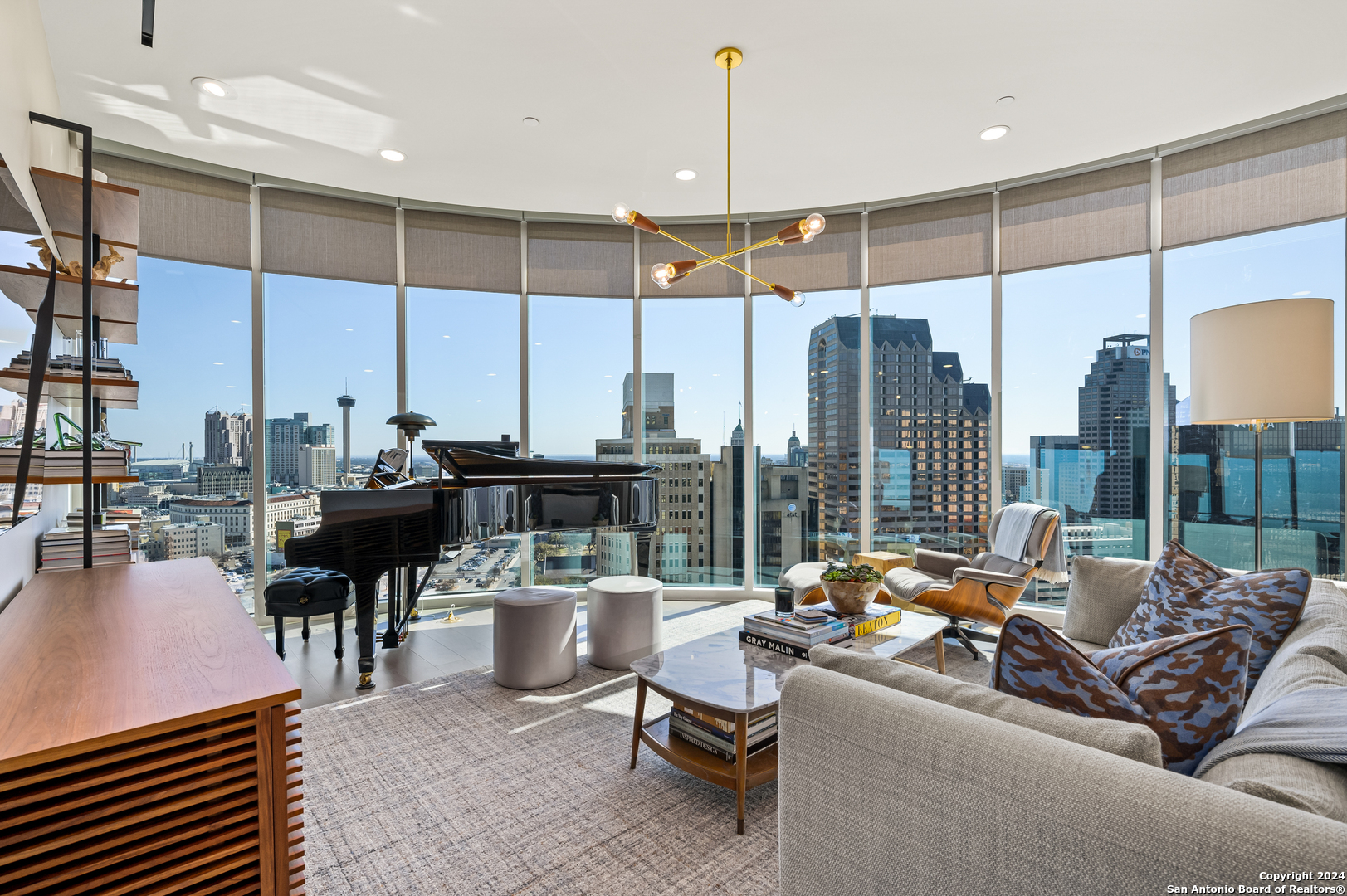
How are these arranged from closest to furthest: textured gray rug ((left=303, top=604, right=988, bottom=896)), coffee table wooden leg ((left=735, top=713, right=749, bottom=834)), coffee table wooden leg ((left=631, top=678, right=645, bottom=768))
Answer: textured gray rug ((left=303, top=604, right=988, bottom=896)) → coffee table wooden leg ((left=735, top=713, right=749, bottom=834)) → coffee table wooden leg ((left=631, top=678, right=645, bottom=768))

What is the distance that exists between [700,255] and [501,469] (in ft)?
8.73

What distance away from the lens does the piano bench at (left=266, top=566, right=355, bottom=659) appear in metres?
3.24

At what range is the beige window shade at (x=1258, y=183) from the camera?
11.4 ft

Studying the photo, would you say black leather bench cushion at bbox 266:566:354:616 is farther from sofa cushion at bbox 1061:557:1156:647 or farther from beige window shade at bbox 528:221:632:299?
sofa cushion at bbox 1061:557:1156:647

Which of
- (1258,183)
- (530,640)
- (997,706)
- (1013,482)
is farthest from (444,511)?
(1258,183)

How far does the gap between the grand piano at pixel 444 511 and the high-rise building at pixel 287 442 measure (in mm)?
1084

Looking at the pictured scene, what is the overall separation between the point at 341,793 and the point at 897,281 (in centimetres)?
474

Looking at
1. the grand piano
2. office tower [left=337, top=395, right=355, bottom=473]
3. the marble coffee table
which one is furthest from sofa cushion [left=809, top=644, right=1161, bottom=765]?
office tower [left=337, top=395, right=355, bottom=473]

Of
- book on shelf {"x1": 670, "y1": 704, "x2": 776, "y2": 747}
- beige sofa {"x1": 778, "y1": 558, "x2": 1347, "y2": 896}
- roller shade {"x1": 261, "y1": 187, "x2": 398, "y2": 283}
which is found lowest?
book on shelf {"x1": 670, "y1": 704, "x2": 776, "y2": 747}

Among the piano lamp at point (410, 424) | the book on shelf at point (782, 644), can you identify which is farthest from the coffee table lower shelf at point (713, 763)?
the piano lamp at point (410, 424)

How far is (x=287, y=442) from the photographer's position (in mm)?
4469

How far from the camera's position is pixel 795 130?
352cm

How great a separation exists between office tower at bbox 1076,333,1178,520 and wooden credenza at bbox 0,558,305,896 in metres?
4.86

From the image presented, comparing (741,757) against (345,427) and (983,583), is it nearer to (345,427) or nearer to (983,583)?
(983,583)
